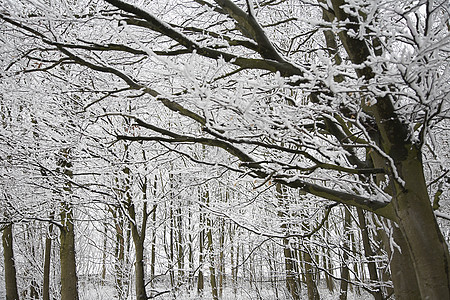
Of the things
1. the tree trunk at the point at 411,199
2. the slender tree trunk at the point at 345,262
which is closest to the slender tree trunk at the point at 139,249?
the slender tree trunk at the point at 345,262

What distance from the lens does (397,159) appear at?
2078 mm

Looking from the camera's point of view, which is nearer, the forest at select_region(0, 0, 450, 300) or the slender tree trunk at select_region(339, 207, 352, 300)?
the forest at select_region(0, 0, 450, 300)

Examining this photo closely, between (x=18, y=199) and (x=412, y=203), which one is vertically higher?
(x=18, y=199)

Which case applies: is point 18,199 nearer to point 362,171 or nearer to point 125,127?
point 125,127

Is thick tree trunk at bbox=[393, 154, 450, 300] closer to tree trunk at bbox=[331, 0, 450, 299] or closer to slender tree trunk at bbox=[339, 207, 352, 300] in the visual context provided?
tree trunk at bbox=[331, 0, 450, 299]

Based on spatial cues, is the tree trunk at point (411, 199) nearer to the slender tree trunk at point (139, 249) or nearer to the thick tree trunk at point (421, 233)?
the thick tree trunk at point (421, 233)

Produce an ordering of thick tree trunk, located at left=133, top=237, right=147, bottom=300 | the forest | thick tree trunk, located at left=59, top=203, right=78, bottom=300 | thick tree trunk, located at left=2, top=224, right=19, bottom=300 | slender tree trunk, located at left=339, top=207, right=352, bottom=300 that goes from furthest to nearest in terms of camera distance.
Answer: thick tree trunk, located at left=2, top=224, right=19, bottom=300 → thick tree trunk, located at left=59, top=203, right=78, bottom=300 → thick tree trunk, located at left=133, top=237, right=147, bottom=300 → slender tree trunk, located at left=339, top=207, right=352, bottom=300 → the forest

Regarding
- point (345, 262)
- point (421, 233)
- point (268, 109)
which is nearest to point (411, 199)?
point (421, 233)

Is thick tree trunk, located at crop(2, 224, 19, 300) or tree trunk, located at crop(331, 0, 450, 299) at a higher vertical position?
tree trunk, located at crop(331, 0, 450, 299)

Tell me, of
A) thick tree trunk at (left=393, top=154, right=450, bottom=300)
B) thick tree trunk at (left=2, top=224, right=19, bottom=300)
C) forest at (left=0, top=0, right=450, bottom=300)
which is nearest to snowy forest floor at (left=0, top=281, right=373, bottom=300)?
forest at (left=0, top=0, right=450, bottom=300)

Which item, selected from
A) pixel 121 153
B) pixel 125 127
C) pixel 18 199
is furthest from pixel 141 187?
pixel 18 199

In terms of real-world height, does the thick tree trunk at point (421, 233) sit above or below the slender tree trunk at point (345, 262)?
above

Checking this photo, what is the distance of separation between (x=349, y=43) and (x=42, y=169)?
5.00 metres

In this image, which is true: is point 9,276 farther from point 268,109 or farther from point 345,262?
point 268,109
